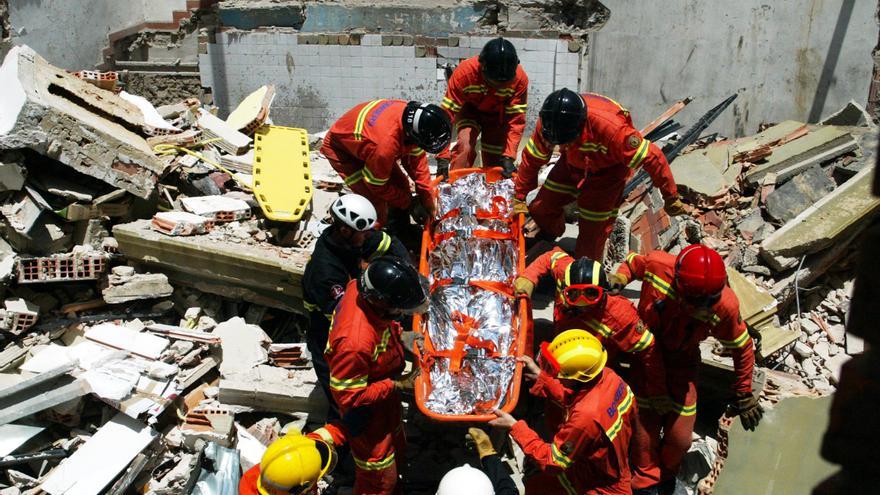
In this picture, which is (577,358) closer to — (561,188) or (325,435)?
(325,435)

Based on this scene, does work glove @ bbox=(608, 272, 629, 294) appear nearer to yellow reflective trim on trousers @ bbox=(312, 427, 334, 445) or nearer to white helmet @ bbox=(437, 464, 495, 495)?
white helmet @ bbox=(437, 464, 495, 495)

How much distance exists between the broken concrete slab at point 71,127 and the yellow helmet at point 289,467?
129 inches

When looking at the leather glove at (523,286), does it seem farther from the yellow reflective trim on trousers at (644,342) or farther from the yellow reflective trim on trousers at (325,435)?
the yellow reflective trim on trousers at (325,435)

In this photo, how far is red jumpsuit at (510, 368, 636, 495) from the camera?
12.9 ft

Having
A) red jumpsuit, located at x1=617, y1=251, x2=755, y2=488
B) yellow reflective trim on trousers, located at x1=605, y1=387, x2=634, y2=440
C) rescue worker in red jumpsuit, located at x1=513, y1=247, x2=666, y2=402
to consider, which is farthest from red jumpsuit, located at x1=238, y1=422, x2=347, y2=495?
red jumpsuit, located at x1=617, y1=251, x2=755, y2=488

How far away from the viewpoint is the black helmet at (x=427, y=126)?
5.07 meters

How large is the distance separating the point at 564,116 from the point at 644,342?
158cm

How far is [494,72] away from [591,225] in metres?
1.41

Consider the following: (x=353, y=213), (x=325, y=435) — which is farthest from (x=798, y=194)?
(x=325, y=435)

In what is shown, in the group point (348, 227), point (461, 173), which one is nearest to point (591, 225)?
point (461, 173)

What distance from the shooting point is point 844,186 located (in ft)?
22.1

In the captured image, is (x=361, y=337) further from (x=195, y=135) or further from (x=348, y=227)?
(x=195, y=135)

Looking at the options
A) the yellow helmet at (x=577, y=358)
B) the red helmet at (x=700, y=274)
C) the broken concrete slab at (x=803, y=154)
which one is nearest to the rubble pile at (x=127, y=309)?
the yellow helmet at (x=577, y=358)

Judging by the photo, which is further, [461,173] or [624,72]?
[624,72]
